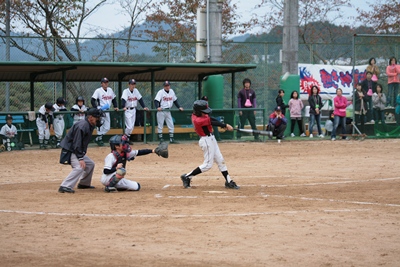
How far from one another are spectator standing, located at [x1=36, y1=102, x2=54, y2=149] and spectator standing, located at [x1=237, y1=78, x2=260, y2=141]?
638 centimetres

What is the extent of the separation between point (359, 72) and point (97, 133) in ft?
32.8

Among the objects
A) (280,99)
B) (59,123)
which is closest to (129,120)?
(59,123)

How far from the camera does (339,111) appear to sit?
942 inches

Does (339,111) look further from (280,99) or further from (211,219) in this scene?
(211,219)

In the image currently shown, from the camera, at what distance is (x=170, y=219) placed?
29.9ft

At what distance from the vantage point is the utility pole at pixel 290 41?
26188 millimetres

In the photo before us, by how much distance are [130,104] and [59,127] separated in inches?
95.5

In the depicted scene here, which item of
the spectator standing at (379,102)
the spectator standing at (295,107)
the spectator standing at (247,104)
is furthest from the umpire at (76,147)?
the spectator standing at (379,102)

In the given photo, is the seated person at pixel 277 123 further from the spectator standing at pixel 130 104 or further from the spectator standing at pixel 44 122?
the spectator standing at pixel 44 122

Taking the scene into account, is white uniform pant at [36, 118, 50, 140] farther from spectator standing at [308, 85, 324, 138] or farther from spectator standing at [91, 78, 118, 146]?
spectator standing at [308, 85, 324, 138]

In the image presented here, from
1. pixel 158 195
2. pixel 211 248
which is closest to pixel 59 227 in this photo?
pixel 211 248

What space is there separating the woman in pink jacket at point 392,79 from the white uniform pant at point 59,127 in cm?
1156

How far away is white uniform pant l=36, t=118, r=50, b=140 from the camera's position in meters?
20.5

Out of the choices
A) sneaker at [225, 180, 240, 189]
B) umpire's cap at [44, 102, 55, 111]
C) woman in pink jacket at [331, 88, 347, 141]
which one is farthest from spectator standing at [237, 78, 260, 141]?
sneaker at [225, 180, 240, 189]
